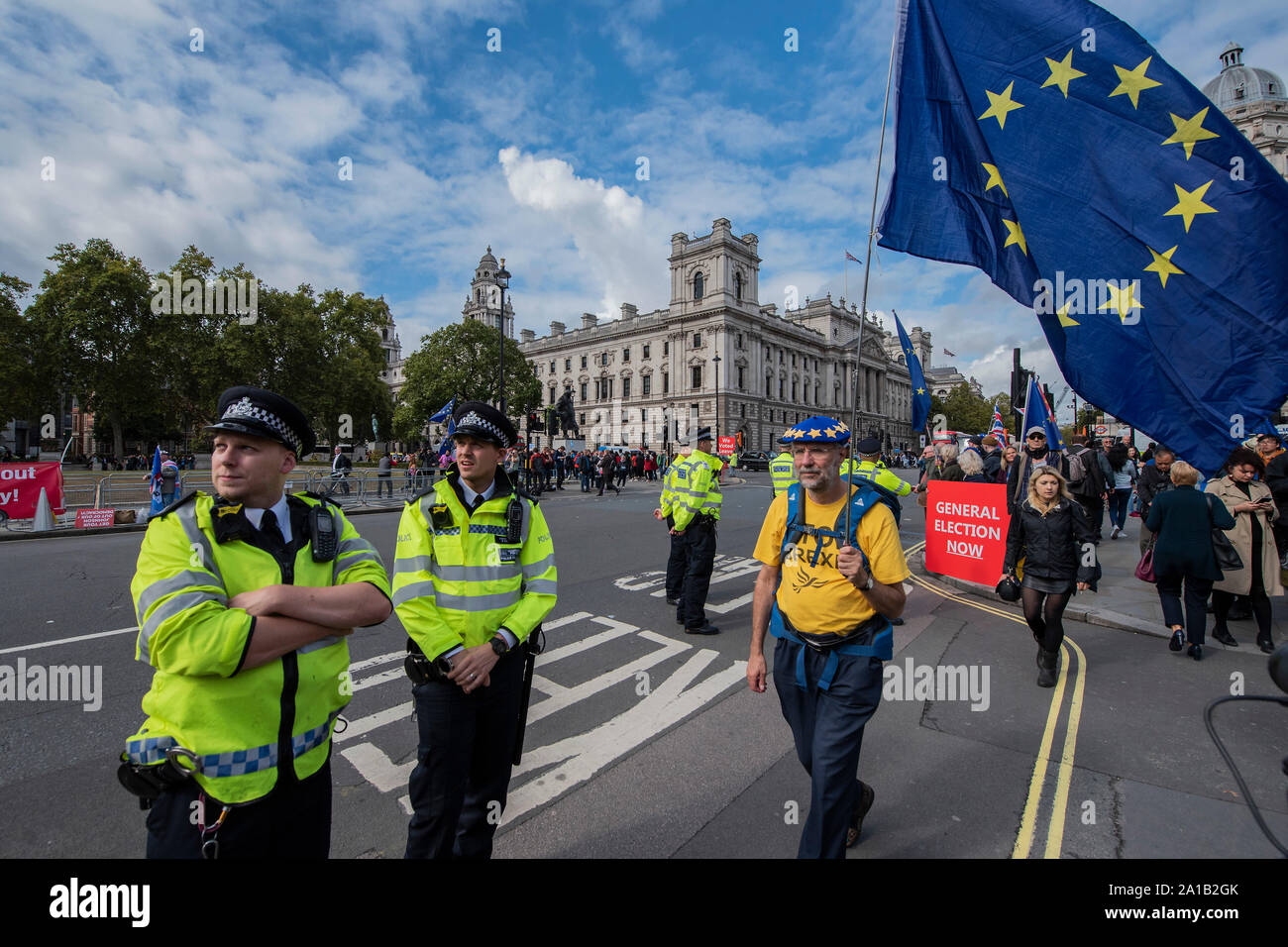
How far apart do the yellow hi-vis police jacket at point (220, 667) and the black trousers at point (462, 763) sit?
0.46m

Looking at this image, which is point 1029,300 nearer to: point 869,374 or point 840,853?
point 840,853

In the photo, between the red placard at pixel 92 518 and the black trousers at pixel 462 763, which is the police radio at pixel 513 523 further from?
the red placard at pixel 92 518

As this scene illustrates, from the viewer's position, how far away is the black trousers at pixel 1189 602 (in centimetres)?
560

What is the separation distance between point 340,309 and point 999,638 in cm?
5124

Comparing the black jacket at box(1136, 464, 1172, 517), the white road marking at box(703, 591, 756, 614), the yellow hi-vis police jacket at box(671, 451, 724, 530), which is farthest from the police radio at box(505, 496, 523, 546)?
the black jacket at box(1136, 464, 1172, 517)

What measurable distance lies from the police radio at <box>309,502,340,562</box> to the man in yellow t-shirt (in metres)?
1.74

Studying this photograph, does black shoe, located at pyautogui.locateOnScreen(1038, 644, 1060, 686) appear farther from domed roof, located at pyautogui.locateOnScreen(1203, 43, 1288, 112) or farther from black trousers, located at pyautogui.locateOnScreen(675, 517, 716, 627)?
domed roof, located at pyautogui.locateOnScreen(1203, 43, 1288, 112)

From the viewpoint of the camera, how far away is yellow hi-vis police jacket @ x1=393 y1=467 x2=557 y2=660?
7.82ft

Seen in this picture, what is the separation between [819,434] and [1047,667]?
12.5 ft

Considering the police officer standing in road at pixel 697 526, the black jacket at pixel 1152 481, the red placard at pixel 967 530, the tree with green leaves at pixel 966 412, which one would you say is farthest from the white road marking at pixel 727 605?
the tree with green leaves at pixel 966 412

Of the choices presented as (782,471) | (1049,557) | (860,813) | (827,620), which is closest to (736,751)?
(860,813)

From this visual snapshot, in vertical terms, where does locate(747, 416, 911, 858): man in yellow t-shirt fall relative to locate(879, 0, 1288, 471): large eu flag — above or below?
below
